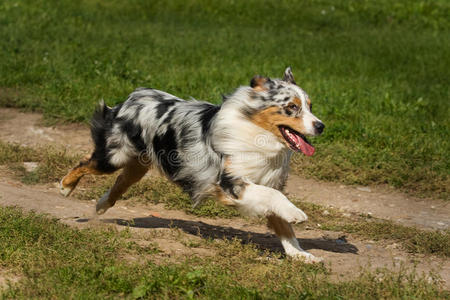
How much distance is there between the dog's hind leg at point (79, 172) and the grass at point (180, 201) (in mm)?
671

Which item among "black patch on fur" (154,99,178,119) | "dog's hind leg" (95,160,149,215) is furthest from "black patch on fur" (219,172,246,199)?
"dog's hind leg" (95,160,149,215)

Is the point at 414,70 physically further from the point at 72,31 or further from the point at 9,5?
the point at 9,5

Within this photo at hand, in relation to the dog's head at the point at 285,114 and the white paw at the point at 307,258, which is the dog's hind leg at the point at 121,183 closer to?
the dog's head at the point at 285,114

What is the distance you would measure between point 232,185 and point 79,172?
198 cm

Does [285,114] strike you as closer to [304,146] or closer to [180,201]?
[304,146]

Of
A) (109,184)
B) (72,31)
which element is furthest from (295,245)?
(72,31)

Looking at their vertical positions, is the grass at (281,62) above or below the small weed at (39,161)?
above

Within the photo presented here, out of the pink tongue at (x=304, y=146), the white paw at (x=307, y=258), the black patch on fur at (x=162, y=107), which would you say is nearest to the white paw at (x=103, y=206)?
the black patch on fur at (x=162, y=107)

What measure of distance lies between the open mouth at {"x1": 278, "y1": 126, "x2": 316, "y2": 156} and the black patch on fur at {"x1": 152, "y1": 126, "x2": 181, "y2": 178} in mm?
1083

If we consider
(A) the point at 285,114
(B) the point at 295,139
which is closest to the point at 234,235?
(B) the point at 295,139

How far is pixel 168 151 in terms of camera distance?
6105mm

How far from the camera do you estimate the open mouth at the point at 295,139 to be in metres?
5.40

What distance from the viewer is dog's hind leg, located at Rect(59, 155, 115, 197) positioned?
6.66 metres

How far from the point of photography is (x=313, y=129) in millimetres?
5309
